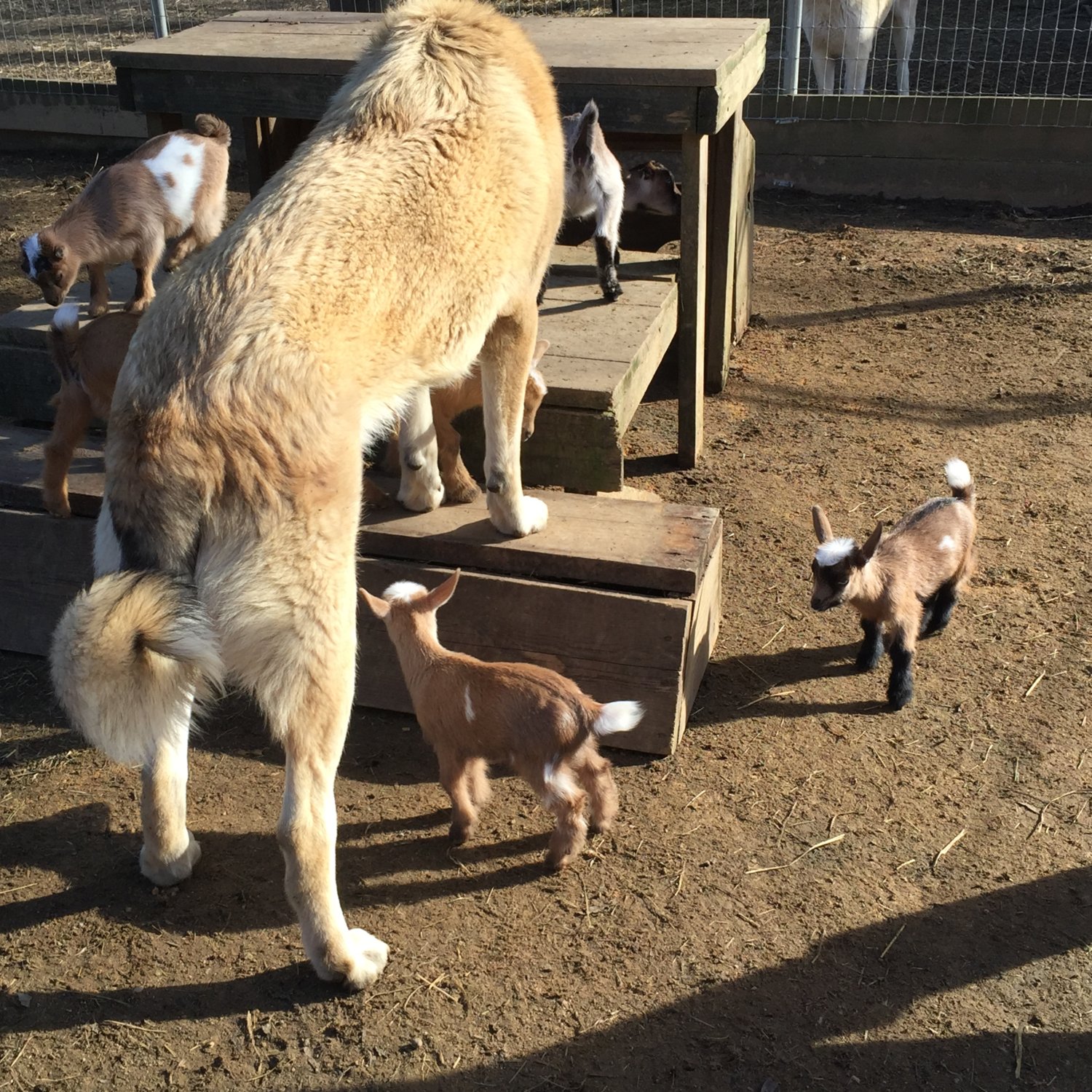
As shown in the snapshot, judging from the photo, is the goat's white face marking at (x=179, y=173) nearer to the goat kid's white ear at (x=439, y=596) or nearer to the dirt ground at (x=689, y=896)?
the dirt ground at (x=689, y=896)

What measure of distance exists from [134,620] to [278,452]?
49 centimetres

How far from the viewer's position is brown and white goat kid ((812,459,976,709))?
3730mm

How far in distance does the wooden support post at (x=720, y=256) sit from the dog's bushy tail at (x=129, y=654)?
415 centimetres

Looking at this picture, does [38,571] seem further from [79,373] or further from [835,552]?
[835,552]

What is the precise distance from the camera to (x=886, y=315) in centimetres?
706

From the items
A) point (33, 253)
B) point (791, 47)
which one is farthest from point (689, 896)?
point (791, 47)

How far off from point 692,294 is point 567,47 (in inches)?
48.3

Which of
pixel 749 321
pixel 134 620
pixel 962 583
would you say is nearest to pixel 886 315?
pixel 749 321

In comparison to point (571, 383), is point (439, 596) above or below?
below

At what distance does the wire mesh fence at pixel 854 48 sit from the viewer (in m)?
8.95

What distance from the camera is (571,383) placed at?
4496mm

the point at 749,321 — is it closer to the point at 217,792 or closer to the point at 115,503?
the point at 217,792

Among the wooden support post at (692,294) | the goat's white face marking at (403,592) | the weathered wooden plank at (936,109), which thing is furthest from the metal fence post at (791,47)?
the goat's white face marking at (403,592)

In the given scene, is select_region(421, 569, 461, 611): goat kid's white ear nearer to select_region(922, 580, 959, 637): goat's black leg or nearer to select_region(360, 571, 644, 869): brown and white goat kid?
select_region(360, 571, 644, 869): brown and white goat kid
